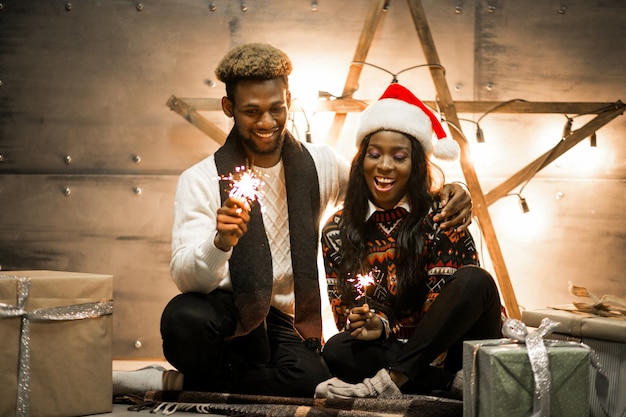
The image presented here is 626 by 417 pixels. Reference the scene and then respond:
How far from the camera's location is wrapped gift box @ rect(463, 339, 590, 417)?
1.77 metres

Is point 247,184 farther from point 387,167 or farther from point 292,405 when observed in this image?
point 292,405

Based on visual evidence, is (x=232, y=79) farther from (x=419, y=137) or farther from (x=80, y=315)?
(x=80, y=315)

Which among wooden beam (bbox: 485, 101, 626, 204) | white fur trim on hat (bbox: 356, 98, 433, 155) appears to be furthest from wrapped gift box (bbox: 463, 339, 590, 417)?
wooden beam (bbox: 485, 101, 626, 204)

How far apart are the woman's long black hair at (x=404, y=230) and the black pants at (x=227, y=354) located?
27cm

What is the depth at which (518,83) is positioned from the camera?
3.19 m

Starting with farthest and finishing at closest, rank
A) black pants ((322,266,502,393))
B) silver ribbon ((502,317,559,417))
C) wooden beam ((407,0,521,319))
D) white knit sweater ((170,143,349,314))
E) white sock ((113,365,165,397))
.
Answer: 1. wooden beam ((407,0,521,319))
2. white sock ((113,365,165,397))
3. white knit sweater ((170,143,349,314))
4. black pants ((322,266,502,393))
5. silver ribbon ((502,317,559,417))

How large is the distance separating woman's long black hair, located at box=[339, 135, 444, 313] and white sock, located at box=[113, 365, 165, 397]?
628 millimetres

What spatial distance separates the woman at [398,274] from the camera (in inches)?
85.0

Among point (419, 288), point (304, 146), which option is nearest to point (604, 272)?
point (419, 288)

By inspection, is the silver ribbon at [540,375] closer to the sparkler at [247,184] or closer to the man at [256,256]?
the man at [256,256]

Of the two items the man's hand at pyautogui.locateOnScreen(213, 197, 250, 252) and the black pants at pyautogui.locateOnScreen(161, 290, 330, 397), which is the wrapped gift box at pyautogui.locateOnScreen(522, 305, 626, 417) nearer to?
the black pants at pyautogui.locateOnScreen(161, 290, 330, 397)

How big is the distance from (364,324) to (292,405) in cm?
30

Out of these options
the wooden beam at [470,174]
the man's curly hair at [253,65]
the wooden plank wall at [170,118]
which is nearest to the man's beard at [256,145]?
the man's curly hair at [253,65]

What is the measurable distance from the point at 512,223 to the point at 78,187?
180 centimetres
